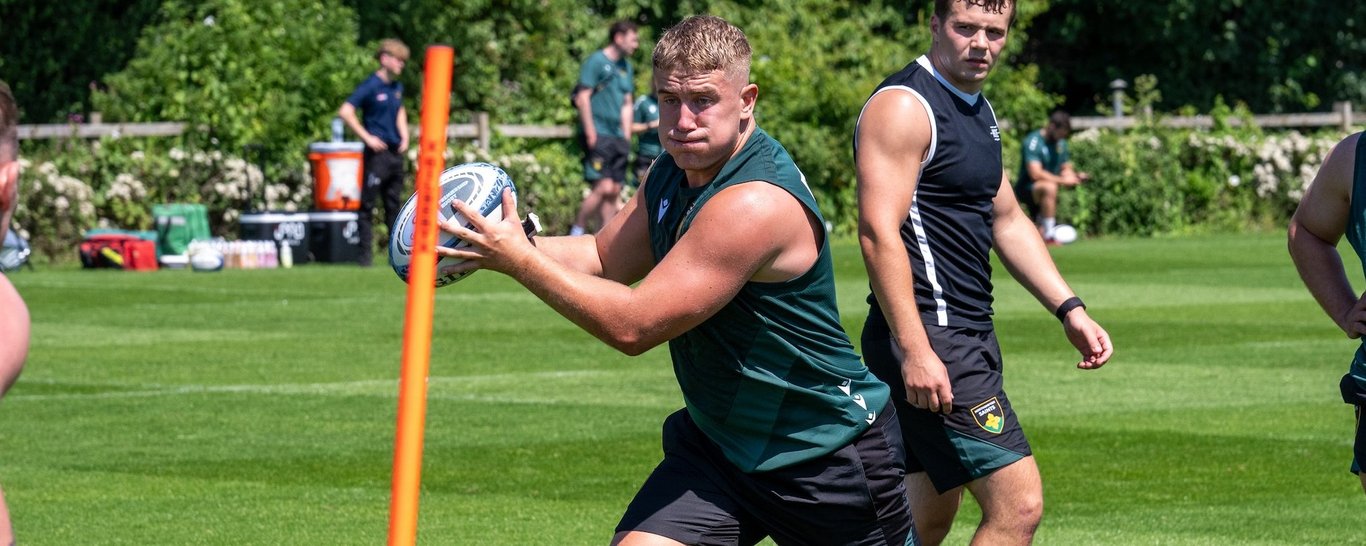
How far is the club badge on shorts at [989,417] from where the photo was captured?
19.5 feet

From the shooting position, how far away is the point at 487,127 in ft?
83.7

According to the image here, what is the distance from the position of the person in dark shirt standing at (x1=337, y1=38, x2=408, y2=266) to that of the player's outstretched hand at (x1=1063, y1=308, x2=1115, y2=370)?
14.9 meters

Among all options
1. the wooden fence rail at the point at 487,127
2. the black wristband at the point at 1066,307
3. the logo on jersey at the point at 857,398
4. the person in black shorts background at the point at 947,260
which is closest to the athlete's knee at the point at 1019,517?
the person in black shorts background at the point at 947,260

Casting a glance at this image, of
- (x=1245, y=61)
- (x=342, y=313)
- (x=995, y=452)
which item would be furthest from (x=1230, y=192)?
(x=995, y=452)

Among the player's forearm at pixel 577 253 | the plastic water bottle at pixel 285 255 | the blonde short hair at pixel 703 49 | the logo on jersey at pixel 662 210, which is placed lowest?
the plastic water bottle at pixel 285 255

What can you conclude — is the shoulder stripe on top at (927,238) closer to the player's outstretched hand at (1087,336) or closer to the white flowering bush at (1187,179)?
the player's outstretched hand at (1087,336)

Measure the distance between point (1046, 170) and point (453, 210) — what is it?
23.2 meters

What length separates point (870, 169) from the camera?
589 centimetres

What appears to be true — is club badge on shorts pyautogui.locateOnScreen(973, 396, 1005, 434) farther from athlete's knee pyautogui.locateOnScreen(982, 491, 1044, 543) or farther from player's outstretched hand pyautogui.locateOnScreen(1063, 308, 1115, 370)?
player's outstretched hand pyautogui.locateOnScreen(1063, 308, 1115, 370)

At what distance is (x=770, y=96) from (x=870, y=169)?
2234cm

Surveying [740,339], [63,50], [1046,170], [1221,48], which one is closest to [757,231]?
[740,339]

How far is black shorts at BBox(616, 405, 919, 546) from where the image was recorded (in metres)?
4.98

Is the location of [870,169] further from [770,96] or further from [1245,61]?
[1245,61]

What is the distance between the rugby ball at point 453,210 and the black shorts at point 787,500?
86 centimetres
